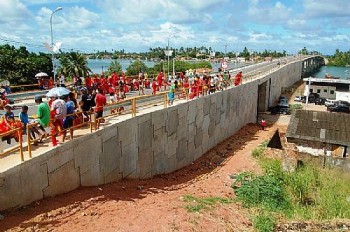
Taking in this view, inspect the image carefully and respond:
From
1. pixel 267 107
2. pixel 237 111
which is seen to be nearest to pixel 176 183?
pixel 237 111

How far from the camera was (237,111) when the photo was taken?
2767cm

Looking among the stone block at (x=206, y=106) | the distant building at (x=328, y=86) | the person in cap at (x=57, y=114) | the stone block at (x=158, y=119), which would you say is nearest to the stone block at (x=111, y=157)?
the person in cap at (x=57, y=114)

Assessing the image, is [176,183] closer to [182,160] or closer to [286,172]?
[182,160]

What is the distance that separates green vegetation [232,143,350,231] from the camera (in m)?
11.2

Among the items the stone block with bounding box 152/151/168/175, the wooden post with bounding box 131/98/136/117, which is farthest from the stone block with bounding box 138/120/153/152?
the stone block with bounding box 152/151/168/175

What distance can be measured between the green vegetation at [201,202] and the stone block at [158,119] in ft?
15.1

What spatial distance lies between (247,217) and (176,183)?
4.72 m

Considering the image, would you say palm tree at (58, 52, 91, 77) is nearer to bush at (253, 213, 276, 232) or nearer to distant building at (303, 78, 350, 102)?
distant building at (303, 78, 350, 102)

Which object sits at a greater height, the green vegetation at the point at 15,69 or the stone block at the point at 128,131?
the green vegetation at the point at 15,69

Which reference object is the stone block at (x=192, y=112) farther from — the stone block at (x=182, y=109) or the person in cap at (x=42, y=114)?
the person in cap at (x=42, y=114)

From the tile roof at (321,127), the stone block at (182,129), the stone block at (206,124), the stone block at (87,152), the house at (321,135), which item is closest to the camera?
the stone block at (87,152)

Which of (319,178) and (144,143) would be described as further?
(319,178)

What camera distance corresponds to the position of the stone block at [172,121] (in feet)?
52.7

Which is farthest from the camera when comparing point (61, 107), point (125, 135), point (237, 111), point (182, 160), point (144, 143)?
point (237, 111)
